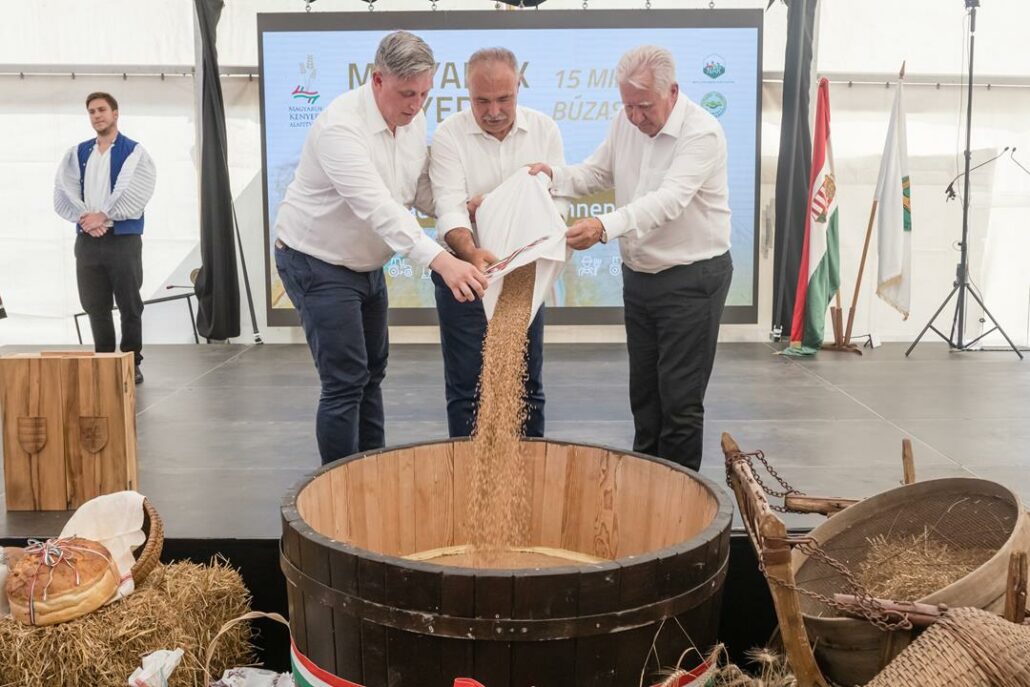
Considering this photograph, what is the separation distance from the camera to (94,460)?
2.75m

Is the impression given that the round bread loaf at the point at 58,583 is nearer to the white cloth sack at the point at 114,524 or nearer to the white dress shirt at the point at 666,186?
the white cloth sack at the point at 114,524

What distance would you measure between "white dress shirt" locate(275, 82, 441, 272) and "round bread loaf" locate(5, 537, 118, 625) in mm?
1034

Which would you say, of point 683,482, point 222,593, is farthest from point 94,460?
point 683,482

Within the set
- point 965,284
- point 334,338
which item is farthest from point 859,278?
point 334,338

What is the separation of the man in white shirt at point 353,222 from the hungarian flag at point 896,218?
395 centimetres

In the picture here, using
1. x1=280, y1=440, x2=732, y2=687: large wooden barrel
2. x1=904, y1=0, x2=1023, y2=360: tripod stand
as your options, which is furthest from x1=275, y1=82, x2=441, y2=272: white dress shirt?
x1=904, y1=0, x2=1023, y2=360: tripod stand

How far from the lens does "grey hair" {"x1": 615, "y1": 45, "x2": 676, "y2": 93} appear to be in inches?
101

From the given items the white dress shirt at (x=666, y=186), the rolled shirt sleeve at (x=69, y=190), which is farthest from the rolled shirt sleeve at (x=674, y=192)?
the rolled shirt sleeve at (x=69, y=190)

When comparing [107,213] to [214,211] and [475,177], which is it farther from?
[475,177]

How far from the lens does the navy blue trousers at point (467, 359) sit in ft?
9.42

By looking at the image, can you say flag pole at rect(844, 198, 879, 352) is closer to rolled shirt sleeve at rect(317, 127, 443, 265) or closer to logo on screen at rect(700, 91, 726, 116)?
logo on screen at rect(700, 91, 726, 116)

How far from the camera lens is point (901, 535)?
1927 mm

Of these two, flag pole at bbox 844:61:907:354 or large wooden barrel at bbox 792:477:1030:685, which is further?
flag pole at bbox 844:61:907:354

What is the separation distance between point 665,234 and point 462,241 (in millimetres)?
576
